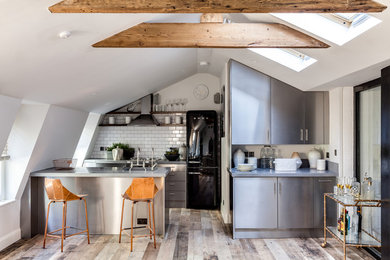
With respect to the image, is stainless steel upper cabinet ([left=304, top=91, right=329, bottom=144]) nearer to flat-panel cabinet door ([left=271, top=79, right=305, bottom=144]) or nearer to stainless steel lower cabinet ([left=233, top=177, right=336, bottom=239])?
flat-panel cabinet door ([left=271, top=79, right=305, bottom=144])

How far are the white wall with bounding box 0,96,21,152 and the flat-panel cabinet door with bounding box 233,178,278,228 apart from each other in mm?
3001

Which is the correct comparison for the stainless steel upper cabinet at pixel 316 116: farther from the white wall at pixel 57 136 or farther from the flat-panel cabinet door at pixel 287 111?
the white wall at pixel 57 136

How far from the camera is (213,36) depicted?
367cm

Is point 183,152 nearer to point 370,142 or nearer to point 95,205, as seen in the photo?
point 95,205

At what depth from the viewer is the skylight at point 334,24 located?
9.65ft

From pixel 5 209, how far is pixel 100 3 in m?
3.29

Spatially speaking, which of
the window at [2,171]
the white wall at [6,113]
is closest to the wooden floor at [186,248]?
the window at [2,171]

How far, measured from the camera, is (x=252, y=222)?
4.84 metres

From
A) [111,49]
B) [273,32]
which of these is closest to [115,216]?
[111,49]

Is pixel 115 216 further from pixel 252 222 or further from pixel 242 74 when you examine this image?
pixel 242 74

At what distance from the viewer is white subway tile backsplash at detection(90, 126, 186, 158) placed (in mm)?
7473

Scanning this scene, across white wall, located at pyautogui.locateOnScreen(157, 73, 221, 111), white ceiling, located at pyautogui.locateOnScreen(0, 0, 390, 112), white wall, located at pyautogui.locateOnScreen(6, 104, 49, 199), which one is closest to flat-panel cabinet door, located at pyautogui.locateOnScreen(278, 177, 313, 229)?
white ceiling, located at pyautogui.locateOnScreen(0, 0, 390, 112)

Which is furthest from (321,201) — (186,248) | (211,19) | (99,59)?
(99,59)

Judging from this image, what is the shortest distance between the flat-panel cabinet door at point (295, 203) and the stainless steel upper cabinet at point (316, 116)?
765mm
